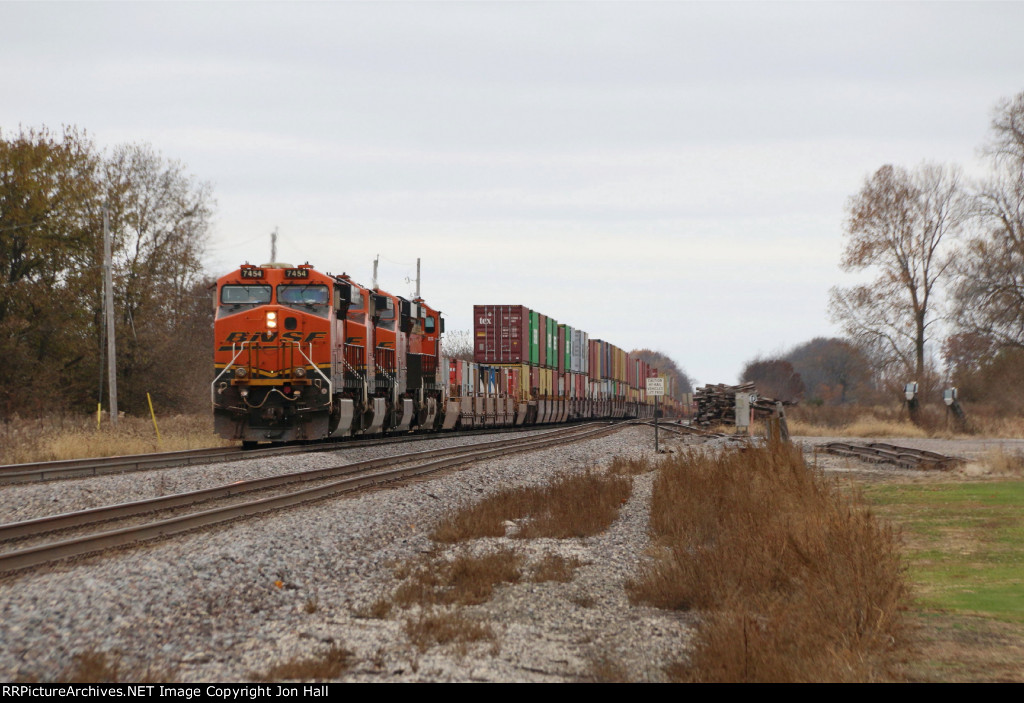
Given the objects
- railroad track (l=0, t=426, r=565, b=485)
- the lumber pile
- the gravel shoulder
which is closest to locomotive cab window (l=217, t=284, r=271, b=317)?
railroad track (l=0, t=426, r=565, b=485)

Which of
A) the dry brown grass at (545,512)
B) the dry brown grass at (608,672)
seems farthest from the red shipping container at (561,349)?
the dry brown grass at (608,672)

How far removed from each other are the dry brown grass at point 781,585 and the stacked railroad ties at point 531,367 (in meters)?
20.1

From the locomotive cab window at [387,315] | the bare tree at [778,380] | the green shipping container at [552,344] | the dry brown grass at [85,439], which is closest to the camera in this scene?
the dry brown grass at [85,439]

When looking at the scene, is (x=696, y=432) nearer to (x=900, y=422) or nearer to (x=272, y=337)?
(x=900, y=422)

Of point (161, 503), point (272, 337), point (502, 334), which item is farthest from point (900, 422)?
point (161, 503)

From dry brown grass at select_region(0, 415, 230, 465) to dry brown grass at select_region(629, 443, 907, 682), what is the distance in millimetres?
12347

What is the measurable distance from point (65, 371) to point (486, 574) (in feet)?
92.6

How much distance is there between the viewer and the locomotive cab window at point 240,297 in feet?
63.2

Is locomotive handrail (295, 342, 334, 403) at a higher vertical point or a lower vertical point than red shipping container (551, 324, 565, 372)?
lower

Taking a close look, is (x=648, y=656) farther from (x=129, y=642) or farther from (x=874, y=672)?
(x=129, y=642)

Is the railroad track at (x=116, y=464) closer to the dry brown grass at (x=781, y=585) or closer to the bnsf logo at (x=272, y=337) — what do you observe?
the bnsf logo at (x=272, y=337)

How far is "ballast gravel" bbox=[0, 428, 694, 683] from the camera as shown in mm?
5262

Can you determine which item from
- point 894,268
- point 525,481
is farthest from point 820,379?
point 525,481

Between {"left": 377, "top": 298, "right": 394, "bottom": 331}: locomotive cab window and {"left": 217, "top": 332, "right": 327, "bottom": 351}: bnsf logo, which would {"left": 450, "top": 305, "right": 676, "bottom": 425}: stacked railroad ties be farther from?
{"left": 217, "top": 332, "right": 327, "bottom": 351}: bnsf logo
